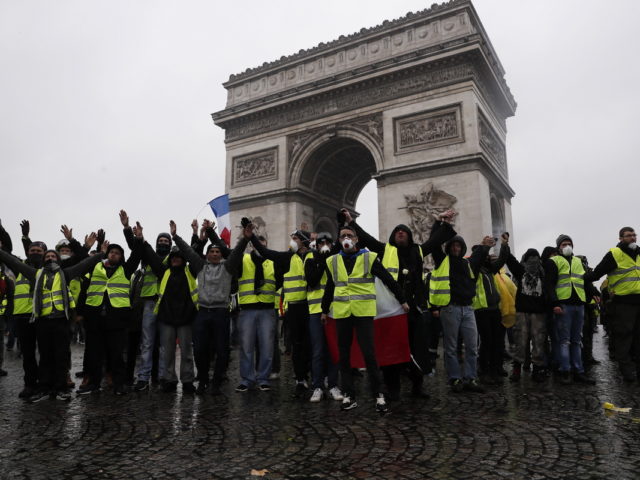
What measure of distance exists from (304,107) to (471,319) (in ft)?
64.2

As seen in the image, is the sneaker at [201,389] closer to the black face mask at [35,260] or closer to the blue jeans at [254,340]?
the blue jeans at [254,340]

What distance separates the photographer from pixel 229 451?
3512mm

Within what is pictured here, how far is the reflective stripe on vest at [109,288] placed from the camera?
6.29 m

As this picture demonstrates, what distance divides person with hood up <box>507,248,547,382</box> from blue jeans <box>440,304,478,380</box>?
107 cm

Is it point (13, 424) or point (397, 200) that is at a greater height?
point (397, 200)

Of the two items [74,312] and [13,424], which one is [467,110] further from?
[13,424]

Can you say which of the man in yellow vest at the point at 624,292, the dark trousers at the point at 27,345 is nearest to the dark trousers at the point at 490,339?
the man in yellow vest at the point at 624,292

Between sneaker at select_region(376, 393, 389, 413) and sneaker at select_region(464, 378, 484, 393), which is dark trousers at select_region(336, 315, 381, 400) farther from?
sneaker at select_region(464, 378, 484, 393)

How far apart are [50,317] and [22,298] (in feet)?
2.05

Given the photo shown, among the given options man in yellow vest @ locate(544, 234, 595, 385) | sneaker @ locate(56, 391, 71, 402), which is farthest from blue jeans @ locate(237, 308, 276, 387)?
man in yellow vest @ locate(544, 234, 595, 385)

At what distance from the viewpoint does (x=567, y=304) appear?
21.5ft

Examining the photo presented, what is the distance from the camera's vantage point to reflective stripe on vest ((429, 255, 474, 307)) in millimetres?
5891

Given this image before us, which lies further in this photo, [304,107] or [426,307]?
[304,107]

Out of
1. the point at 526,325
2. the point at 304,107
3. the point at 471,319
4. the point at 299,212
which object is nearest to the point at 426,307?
the point at 471,319
